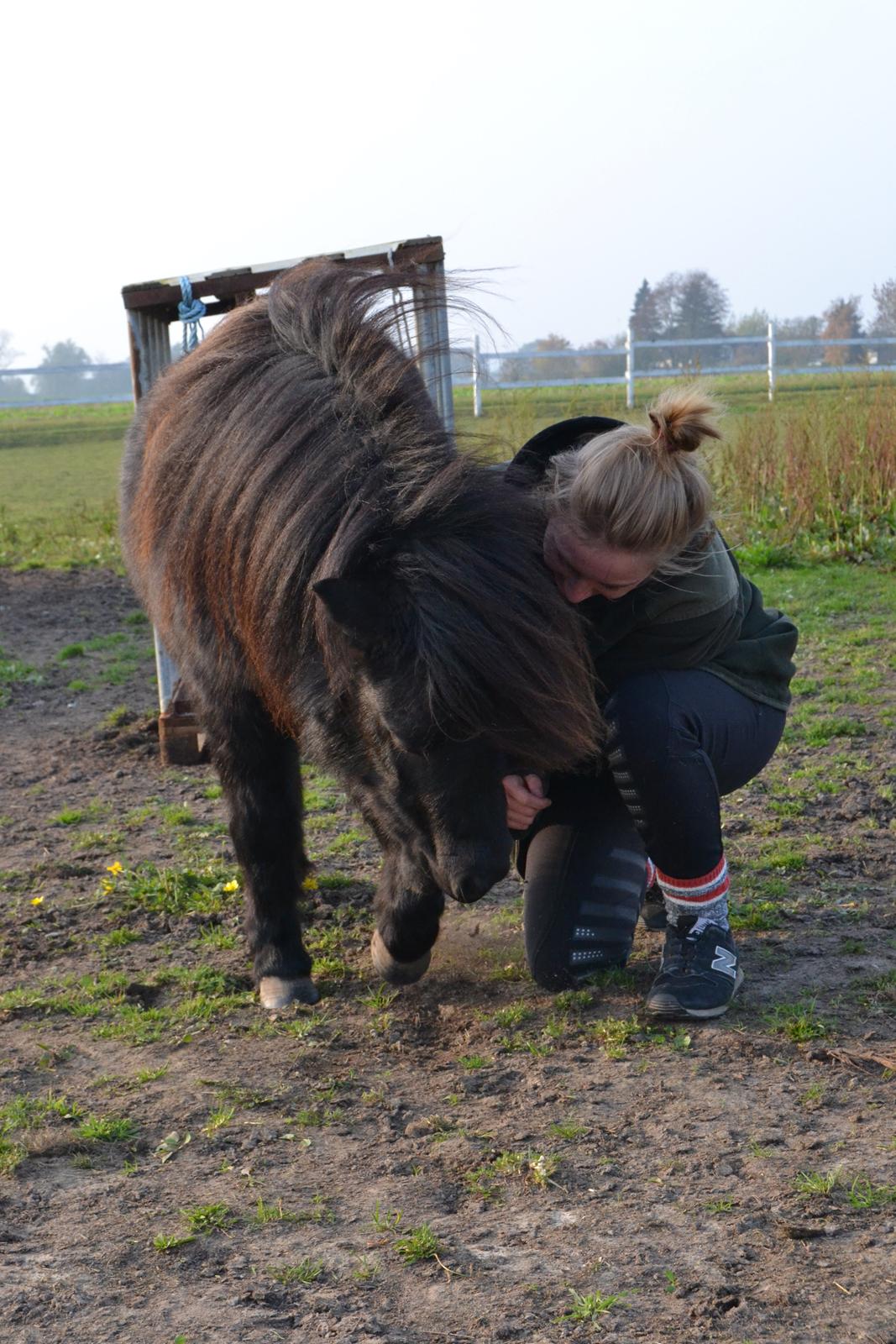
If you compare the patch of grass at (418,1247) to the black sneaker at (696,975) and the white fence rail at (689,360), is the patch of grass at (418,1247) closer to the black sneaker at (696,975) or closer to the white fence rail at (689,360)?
the black sneaker at (696,975)

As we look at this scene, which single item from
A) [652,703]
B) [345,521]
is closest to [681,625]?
[652,703]

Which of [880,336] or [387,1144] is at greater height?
[880,336]

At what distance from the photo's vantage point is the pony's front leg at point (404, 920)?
9.12ft

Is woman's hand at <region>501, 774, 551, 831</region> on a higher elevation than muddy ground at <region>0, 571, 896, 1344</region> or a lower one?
higher

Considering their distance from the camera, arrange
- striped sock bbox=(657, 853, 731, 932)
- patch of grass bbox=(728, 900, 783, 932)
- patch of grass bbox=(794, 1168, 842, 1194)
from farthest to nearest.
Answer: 1. patch of grass bbox=(728, 900, 783, 932)
2. striped sock bbox=(657, 853, 731, 932)
3. patch of grass bbox=(794, 1168, 842, 1194)

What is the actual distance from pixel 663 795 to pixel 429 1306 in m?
1.31

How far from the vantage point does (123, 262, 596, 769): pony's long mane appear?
2375 millimetres

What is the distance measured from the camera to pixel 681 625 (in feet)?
9.82

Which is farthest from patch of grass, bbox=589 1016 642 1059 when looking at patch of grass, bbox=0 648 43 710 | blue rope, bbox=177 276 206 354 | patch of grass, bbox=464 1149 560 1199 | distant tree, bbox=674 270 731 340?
distant tree, bbox=674 270 731 340

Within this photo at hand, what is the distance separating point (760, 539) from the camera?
949 cm

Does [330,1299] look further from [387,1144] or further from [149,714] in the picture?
[149,714]

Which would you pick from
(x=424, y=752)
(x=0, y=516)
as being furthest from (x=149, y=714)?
(x=0, y=516)

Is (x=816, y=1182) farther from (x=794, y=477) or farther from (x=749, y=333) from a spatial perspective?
(x=749, y=333)

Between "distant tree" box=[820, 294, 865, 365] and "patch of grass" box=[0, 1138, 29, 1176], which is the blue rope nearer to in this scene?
"patch of grass" box=[0, 1138, 29, 1176]
